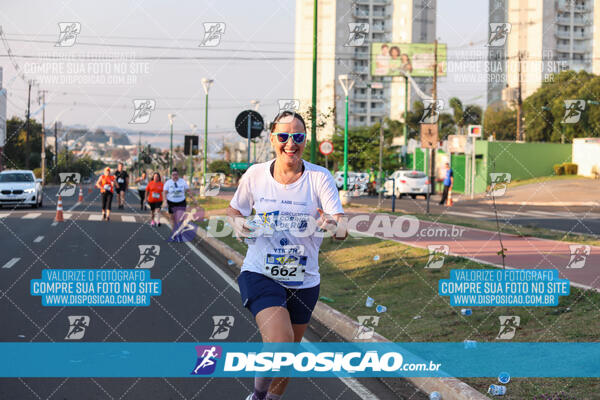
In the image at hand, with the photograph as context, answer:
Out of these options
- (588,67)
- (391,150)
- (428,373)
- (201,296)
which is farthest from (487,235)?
(588,67)

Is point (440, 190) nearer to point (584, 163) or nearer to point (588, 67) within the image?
point (584, 163)

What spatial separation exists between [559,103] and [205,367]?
66905mm

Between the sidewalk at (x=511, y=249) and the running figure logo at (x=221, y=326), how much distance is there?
407 cm

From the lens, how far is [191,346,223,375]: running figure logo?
7.09 meters

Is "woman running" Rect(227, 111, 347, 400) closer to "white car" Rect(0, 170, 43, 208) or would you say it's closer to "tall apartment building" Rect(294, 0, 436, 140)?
"white car" Rect(0, 170, 43, 208)

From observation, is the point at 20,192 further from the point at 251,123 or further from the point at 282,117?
the point at 282,117

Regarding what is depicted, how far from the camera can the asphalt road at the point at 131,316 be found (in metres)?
6.36
